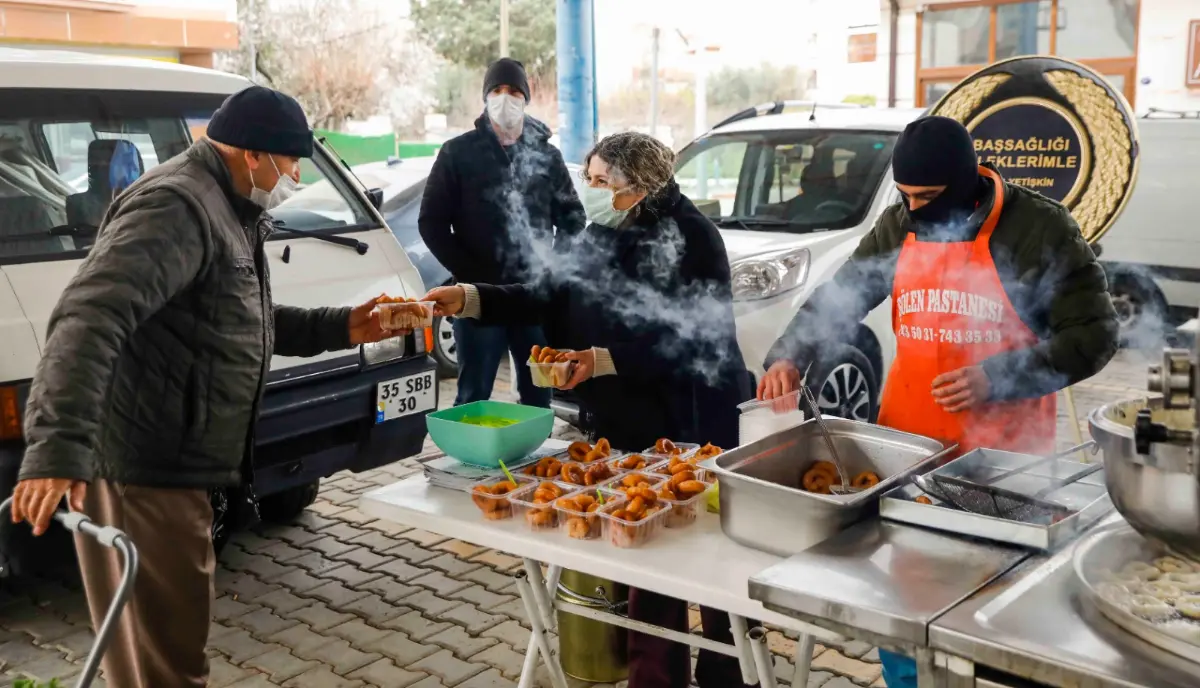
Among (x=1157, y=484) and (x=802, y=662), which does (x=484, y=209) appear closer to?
(x=802, y=662)

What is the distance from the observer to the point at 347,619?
14.8 ft

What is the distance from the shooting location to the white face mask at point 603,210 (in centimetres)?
372

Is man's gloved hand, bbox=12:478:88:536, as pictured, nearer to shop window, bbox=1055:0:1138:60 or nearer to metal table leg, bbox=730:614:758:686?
metal table leg, bbox=730:614:758:686

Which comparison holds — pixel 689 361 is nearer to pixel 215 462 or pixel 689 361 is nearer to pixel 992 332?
pixel 992 332

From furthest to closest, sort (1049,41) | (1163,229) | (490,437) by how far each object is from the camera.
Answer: (1049,41) → (1163,229) → (490,437)

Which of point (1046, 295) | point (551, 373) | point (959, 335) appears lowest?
point (551, 373)

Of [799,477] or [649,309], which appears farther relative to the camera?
[649,309]

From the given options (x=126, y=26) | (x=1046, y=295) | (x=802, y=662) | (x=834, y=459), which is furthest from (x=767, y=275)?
(x=126, y=26)

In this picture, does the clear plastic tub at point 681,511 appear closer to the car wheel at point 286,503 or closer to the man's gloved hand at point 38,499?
the man's gloved hand at point 38,499

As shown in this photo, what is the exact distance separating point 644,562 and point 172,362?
1.34 metres

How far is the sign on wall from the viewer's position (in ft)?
43.3

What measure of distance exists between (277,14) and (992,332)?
29.5 meters

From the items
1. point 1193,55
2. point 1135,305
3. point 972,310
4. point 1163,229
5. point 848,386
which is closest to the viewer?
point 972,310

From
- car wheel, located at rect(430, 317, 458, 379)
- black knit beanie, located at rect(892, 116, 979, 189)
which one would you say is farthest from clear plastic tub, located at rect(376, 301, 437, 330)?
car wheel, located at rect(430, 317, 458, 379)
